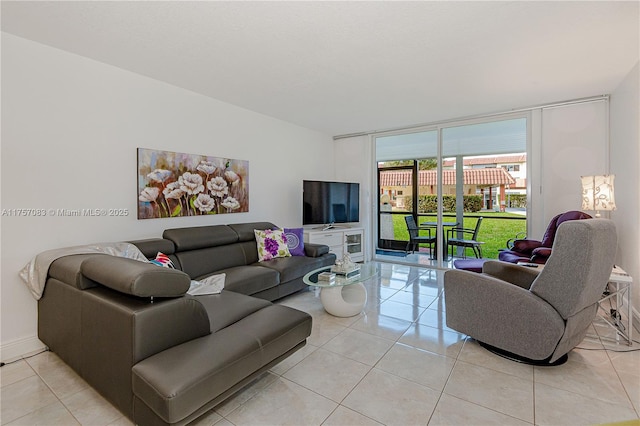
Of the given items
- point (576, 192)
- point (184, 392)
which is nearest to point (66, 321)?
point (184, 392)

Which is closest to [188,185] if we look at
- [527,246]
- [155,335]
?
[155,335]

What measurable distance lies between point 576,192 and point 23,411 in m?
5.75

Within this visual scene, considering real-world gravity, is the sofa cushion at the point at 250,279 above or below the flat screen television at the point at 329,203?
below

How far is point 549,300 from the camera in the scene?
2.01m

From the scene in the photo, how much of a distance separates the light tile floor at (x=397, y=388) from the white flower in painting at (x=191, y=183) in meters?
1.92

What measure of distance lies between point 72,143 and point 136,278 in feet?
6.29

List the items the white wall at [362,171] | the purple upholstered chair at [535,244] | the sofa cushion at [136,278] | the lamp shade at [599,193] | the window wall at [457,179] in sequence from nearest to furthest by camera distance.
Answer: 1. the sofa cushion at [136,278]
2. the lamp shade at [599,193]
3. the purple upholstered chair at [535,244]
4. the window wall at [457,179]
5. the white wall at [362,171]

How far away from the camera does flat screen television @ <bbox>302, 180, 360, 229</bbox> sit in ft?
16.1

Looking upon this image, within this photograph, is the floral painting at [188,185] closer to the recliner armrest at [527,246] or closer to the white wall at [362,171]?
the white wall at [362,171]

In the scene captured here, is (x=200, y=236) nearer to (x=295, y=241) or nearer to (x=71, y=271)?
(x=295, y=241)

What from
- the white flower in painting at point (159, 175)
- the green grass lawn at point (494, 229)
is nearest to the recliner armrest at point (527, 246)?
the green grass lawn at point (494, 229)

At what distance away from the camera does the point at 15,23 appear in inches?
85.3

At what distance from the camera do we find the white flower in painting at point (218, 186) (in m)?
3.77

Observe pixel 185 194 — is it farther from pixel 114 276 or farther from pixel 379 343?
pixel 379 343
